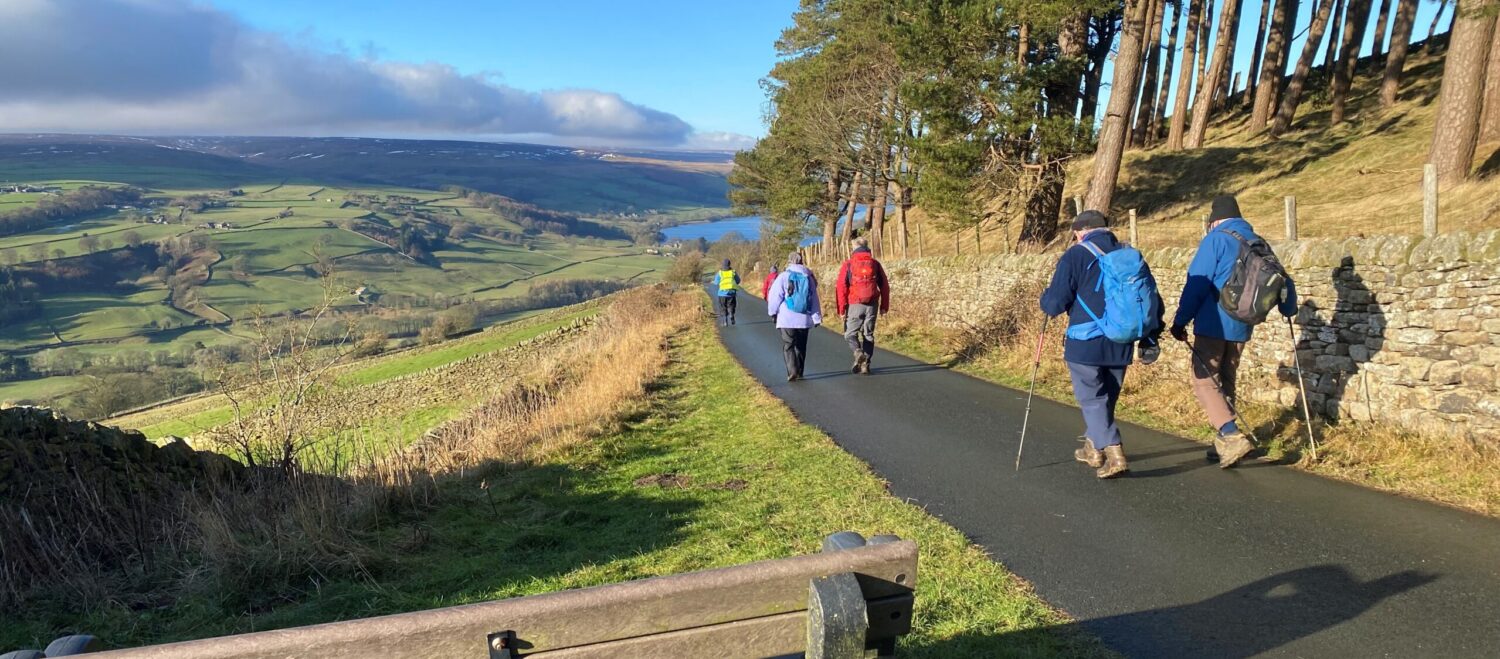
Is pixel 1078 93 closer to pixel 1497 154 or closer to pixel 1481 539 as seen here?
pixel 1497 154

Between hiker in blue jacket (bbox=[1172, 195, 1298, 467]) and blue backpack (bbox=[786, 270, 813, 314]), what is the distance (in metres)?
5.80

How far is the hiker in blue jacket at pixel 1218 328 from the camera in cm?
599

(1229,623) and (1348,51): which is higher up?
(1348,51)

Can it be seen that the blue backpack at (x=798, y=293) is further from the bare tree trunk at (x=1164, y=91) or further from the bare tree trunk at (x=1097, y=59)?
the bare tree trunk at (x=1164, y=91)

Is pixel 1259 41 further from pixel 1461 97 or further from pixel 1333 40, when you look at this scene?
pixel 1461 97

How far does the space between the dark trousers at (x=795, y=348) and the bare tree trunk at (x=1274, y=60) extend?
23843 mm

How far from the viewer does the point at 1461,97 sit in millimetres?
13539

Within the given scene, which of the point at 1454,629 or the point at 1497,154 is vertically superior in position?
the point at 1497,154

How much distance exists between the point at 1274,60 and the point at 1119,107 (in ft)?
58.0

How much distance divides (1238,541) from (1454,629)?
1.20 meters

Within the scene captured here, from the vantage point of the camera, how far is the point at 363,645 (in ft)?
5.79

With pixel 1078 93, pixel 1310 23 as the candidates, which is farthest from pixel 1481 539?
pixel 1310 23

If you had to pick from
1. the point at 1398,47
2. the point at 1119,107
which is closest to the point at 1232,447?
the point at 1119,107

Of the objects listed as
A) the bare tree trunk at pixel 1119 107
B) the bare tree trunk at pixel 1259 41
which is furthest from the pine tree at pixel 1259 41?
the bare tree trunk at pixel 1119 107
